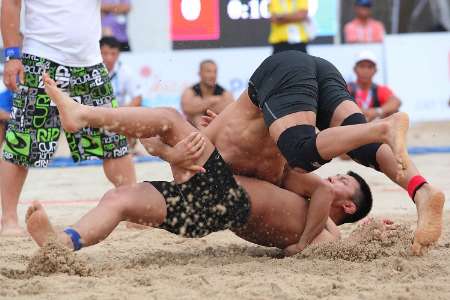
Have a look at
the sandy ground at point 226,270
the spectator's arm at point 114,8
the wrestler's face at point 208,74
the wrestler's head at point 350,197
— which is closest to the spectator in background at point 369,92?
the wrestler's face at point 208,74

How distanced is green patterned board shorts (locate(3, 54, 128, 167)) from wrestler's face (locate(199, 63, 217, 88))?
4815mm

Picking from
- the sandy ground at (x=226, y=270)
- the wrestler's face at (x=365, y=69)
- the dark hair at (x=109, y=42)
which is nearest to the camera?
the sandy ground at (x=226, y=270)

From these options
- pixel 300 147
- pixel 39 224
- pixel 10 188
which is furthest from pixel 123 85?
pixel 39 224

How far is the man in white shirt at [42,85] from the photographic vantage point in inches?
198

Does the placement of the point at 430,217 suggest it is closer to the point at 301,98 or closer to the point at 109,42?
the point at 301,98

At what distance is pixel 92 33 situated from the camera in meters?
5.22

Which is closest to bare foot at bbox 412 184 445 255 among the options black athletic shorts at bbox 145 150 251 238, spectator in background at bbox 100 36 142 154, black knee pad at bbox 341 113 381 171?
black knee pad at bbox 341 113 381 171

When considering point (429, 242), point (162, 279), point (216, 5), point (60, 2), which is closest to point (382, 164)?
point (429, 242)

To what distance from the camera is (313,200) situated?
4324mm

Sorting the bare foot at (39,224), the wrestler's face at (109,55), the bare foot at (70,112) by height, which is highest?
the bare foot at (70,112)

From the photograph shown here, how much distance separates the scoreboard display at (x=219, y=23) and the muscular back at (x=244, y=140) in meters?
7.56

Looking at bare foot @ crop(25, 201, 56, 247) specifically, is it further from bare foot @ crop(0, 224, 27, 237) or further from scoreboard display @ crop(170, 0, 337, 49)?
scoreboard display @ crop(170, 0, 337, 49)

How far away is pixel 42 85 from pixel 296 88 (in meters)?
1.54

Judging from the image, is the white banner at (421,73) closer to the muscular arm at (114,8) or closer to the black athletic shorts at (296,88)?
the muscular arm at (114,8)
